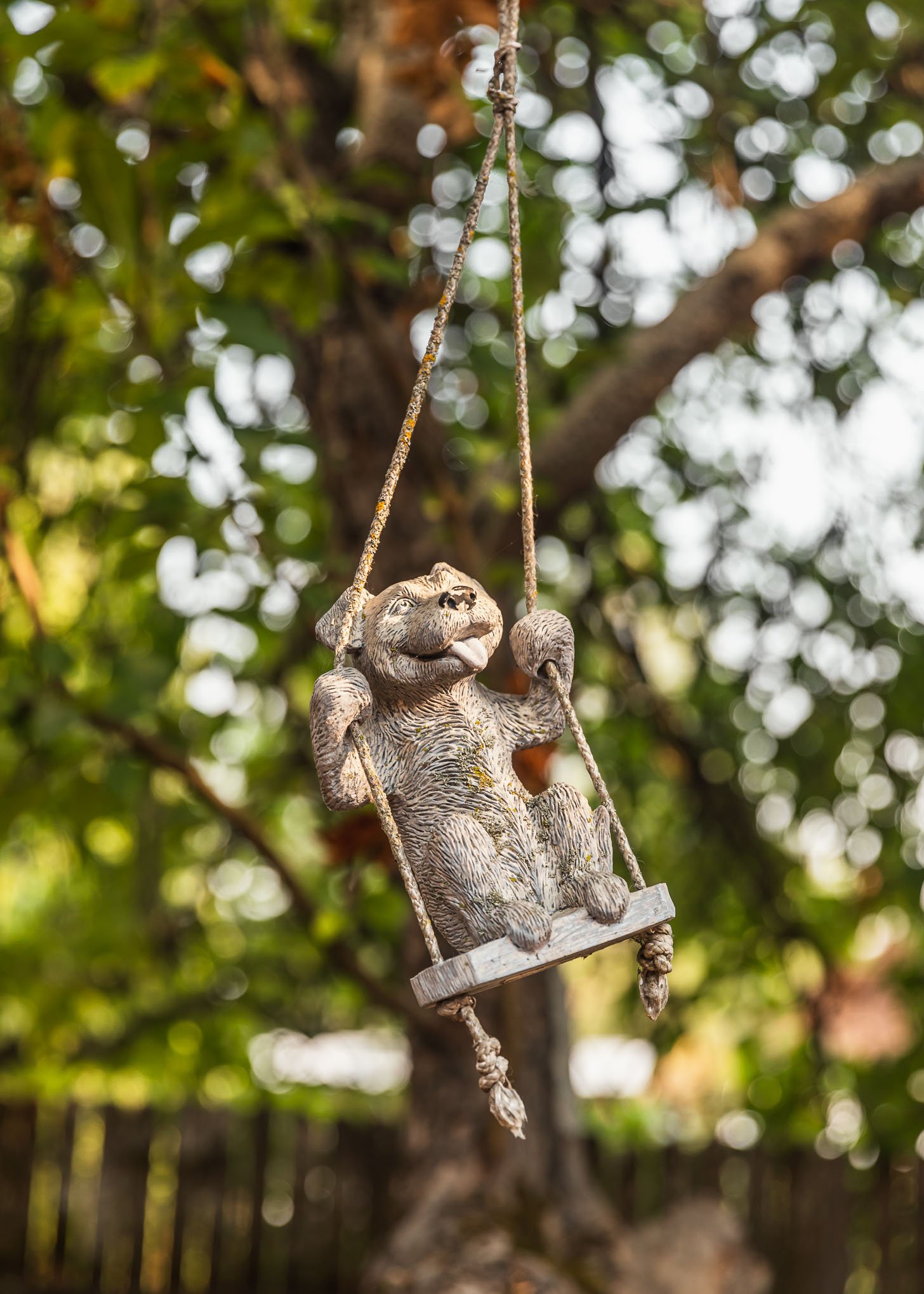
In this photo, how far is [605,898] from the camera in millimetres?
919

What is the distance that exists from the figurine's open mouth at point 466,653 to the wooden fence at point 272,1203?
3.44 m

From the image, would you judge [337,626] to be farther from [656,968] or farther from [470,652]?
[656,968]

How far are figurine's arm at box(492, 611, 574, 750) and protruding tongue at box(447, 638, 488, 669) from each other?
6 centimetres

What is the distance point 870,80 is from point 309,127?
4.71 feet

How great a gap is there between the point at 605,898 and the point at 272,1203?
3.66 metres

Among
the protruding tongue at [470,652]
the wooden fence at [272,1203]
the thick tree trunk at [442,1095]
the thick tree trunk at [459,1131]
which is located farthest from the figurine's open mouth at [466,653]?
the wooden fence at [272,1203]

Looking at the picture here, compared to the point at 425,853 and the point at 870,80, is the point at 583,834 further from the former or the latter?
the point at 870,80

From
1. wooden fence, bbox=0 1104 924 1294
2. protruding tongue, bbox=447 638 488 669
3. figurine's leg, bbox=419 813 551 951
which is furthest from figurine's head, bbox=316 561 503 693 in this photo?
wooden fence, bbox=0 1104 924 1294

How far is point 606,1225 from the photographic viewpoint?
257 cm

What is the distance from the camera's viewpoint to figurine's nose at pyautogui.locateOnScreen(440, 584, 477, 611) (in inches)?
38.3

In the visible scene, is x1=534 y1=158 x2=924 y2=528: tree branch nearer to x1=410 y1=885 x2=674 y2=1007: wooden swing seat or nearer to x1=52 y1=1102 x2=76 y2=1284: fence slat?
x1=410 y1=885 x2=674 y2=1007: wooden swing seat

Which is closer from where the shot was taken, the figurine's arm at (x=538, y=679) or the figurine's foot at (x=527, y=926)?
the figurine's foot at (x=527, y=926)

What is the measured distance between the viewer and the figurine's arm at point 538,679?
3.42ft

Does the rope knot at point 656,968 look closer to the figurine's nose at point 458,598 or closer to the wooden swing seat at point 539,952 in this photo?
the wooden swing seat at point 539,952
